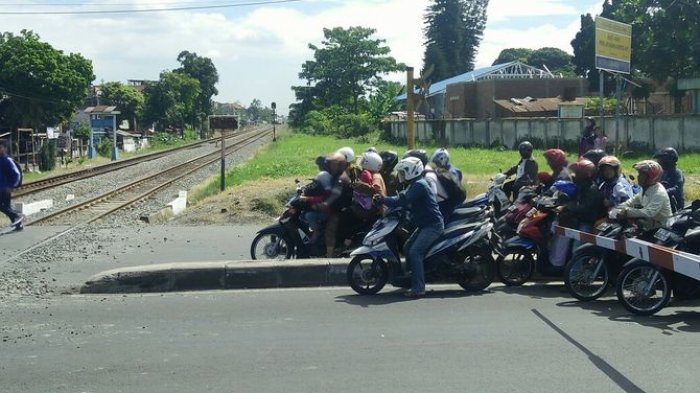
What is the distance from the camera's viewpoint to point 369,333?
22.8 ft

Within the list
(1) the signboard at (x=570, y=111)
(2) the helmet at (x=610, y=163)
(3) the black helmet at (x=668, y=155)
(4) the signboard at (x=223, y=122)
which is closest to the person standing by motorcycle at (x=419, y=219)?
(2) the helmet at (x=610, y=163)

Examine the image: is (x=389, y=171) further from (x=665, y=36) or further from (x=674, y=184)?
(x=665, y=36)

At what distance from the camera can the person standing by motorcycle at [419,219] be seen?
855 centimetres

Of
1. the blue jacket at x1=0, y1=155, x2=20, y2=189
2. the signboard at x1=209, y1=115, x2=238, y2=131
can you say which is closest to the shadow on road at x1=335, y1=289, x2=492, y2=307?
the blue jacket at x1=0, y1=155, x2=20, y2=189

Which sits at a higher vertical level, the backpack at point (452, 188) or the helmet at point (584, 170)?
the helmet at point (584, 170)

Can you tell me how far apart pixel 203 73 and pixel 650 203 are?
96375 mm

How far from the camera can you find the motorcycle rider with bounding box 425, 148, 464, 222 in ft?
30.1

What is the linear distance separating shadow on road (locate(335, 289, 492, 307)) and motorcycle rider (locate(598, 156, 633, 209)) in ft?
5.55

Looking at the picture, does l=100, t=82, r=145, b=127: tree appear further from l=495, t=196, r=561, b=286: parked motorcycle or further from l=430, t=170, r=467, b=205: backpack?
l=495, t=196, r=561, b=286: parked motorcycle

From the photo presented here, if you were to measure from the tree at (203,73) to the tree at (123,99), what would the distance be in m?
17.7

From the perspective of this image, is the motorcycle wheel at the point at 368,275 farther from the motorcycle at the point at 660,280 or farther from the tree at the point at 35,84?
the tree at the point at 35,84

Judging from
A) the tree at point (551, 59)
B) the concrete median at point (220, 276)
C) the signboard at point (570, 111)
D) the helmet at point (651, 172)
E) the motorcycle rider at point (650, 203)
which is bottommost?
the concrete median at point (220, 276)

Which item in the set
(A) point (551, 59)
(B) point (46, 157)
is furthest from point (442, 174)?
(A) point (551, 59)

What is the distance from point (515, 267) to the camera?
927cm
